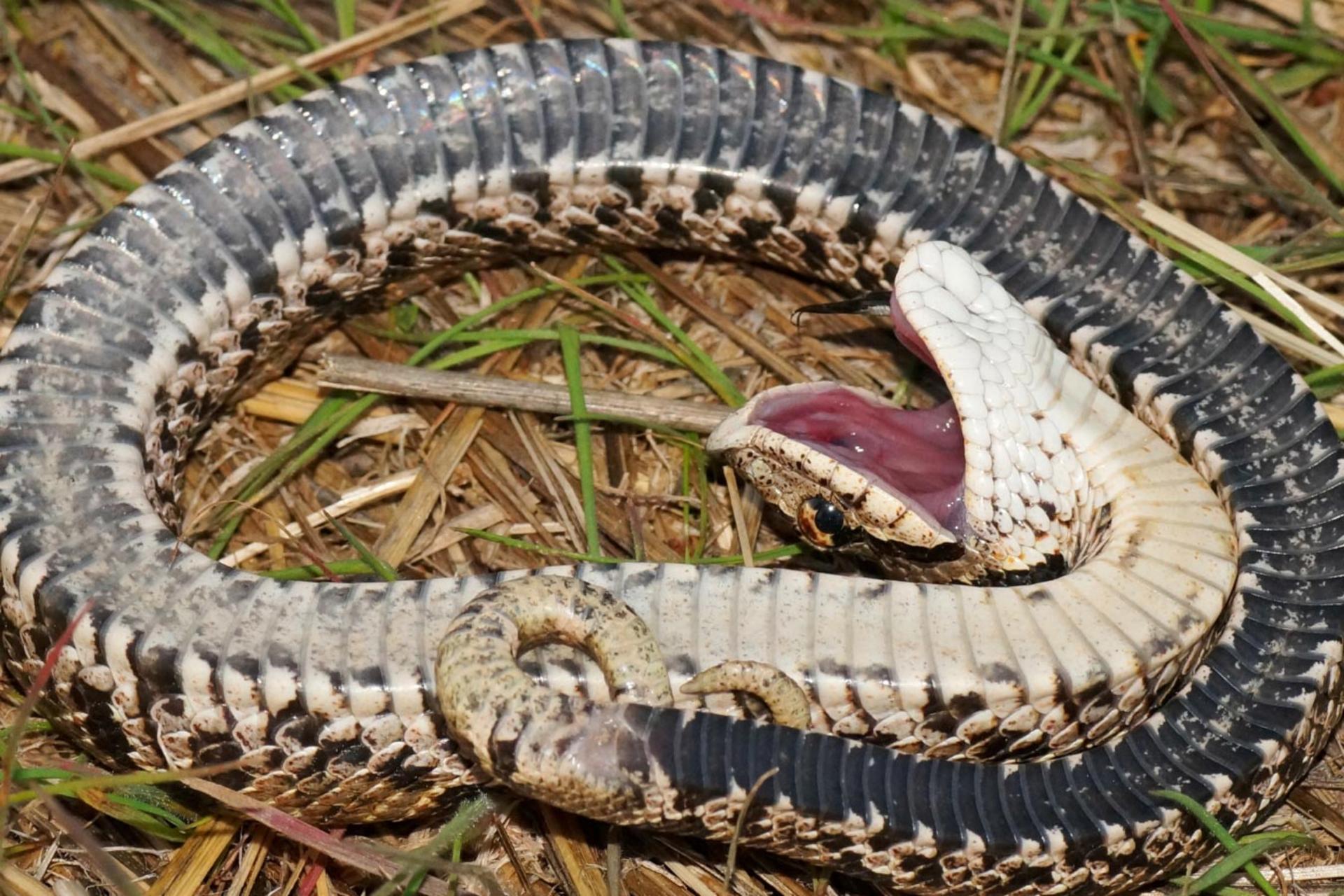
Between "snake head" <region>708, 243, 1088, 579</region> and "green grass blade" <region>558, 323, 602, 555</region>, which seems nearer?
"snake head" <region>708, 243, 1088, 579</region>

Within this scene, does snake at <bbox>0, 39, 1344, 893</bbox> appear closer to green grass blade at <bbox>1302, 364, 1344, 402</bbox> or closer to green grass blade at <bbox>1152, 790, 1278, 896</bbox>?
green grass blade at <bbox>1152, 790, 1278, 896</bbox>

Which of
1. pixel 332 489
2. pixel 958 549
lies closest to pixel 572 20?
pixel 332 489

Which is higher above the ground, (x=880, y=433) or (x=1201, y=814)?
(x=880, y=433)

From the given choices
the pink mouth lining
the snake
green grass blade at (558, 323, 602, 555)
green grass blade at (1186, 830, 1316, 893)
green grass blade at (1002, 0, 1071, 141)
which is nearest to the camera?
the snake

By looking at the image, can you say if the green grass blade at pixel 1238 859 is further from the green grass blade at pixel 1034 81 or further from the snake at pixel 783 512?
the green grass blade at pixel 1034 81

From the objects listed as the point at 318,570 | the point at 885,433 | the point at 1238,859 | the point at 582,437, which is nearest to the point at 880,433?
the point at 885,433

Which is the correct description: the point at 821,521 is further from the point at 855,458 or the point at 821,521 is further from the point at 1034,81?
the point at 1034,81

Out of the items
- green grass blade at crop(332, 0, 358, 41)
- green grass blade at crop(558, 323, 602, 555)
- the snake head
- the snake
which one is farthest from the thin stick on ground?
green grass blade at crop(332, 0, 358, 41)
